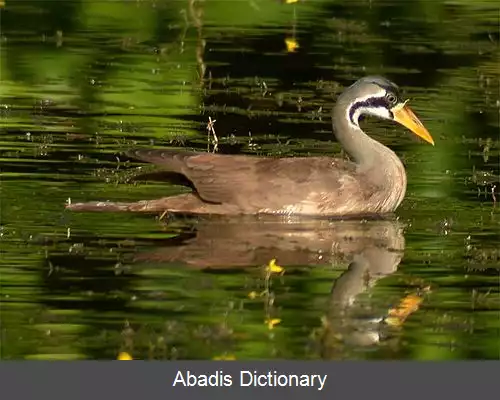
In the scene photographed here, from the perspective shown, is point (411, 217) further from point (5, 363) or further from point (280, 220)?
point (5, 363)

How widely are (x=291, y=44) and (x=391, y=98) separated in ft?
→ 30.5

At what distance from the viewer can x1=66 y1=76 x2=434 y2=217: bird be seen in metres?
15.7

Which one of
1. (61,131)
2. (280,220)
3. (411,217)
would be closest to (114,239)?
(280,220)

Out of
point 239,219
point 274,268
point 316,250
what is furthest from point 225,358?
point 239,219

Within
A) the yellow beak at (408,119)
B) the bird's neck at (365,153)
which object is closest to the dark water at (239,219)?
the bird's neck at (365,153)

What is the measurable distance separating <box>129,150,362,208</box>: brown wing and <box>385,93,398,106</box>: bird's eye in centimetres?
110

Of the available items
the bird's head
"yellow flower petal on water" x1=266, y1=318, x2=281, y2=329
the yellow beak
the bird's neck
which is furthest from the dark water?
the bird's head

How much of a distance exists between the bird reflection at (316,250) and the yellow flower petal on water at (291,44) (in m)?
9.62

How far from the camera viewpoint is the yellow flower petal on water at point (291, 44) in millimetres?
25375

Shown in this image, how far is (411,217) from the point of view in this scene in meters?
16.1

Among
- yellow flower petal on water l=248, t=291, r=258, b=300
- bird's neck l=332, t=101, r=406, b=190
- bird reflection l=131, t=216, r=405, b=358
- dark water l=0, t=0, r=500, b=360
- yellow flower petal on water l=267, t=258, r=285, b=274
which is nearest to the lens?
dark water l=0, t=0, r=500, b=360

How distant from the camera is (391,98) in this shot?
16.6m

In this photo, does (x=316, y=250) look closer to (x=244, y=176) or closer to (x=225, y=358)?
(x=244, y=176)

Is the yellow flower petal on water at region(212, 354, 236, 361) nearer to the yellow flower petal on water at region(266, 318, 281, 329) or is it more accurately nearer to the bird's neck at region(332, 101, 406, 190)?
the yellow flower petal on water at region(266, 318, 281, 329)
